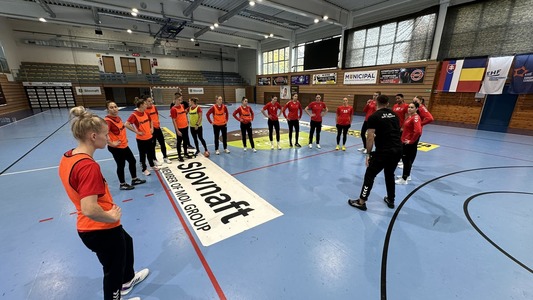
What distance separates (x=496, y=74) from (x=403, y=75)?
4150mm

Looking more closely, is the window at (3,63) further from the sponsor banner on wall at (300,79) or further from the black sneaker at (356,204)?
the black sneaker at (356,204)

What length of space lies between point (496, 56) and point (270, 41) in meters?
18.7

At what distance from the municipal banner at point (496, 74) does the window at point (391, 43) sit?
292 centimetres

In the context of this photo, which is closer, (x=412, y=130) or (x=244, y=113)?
(x=412, y=130)

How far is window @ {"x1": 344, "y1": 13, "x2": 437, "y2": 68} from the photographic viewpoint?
1226 cm

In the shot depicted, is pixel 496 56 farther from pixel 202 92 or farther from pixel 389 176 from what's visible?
pixel 202 92

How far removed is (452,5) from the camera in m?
11.1

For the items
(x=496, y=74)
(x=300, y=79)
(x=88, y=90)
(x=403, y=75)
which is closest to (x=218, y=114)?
(x=403, y=75)

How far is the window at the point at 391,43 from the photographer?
40.2 ft

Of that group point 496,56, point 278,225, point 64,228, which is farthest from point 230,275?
point 496,56

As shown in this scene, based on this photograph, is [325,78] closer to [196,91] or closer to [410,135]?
[410,135]

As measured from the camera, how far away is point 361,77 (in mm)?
15734

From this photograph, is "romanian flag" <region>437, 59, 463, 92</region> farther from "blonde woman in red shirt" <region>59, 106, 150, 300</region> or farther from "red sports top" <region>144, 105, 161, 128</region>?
"blonde woman in red shirt" <region>59, 106, 150, 300</region>

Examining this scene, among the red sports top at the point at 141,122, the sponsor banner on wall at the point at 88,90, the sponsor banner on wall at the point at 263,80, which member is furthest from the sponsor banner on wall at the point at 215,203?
the sponsor banner on wall at the point at 88,90
